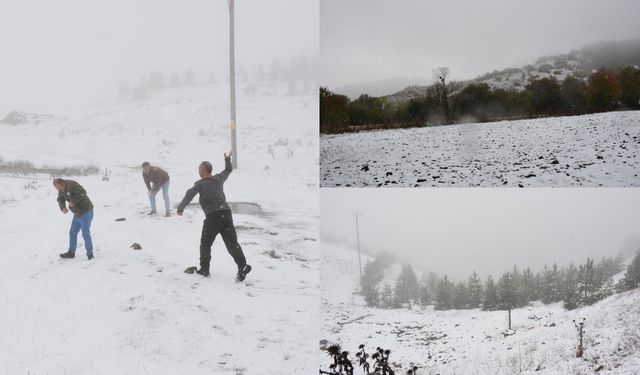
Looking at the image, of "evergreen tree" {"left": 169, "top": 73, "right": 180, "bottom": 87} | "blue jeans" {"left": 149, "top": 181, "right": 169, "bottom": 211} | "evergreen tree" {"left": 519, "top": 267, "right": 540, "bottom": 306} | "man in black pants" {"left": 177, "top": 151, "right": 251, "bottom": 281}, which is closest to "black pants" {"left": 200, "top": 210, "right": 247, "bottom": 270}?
"man in black pants" {"left": 177, "top": 151, "right": 251, "bottom": 281}

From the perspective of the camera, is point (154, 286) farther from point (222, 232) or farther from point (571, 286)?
point (571, 286)

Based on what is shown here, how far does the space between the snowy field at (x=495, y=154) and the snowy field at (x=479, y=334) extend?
1.20 metres

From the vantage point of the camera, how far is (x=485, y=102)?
10.4ft

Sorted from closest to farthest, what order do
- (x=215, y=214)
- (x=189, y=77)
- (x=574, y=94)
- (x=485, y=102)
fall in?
(x=574, y=94) → (x=485, y=102) → (x=215, y=214) → (x=189, y=77)

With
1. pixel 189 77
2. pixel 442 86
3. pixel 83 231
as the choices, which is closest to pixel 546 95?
pixel 442 86

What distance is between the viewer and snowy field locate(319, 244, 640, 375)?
335cm

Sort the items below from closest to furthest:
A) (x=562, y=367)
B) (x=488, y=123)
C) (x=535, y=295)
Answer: (x=488, y=123) → (x=562, y=367) → (x=535, y=295)

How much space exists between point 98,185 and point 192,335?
A: 7439 mm

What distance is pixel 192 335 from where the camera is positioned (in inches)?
158

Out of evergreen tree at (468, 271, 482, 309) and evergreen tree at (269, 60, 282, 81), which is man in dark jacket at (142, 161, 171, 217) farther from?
evergreen tree at (269, 60, 282, 81)

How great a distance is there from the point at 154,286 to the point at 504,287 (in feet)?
11.4

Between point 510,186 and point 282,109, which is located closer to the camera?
point 510,186

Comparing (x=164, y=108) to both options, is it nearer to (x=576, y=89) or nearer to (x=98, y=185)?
(x=98, y=185)

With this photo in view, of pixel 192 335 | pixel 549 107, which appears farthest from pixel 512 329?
pixel 192 335
